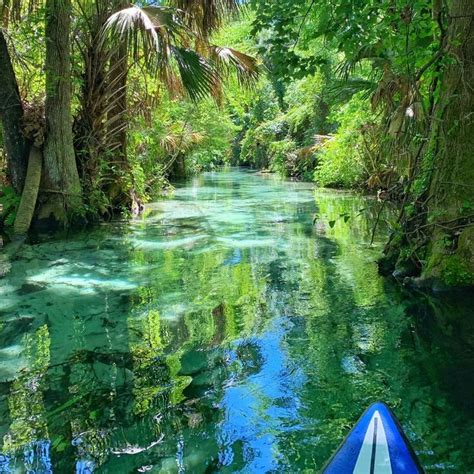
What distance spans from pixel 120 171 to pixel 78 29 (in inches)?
122

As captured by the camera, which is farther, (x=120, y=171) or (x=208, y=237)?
(x=120, y=171)

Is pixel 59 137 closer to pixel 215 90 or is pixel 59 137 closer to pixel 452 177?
pixel 215 90

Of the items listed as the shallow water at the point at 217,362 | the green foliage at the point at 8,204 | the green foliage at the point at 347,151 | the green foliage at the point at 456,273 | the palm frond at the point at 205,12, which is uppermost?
A: the palm frond at the point at 205,12

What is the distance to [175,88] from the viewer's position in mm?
10508

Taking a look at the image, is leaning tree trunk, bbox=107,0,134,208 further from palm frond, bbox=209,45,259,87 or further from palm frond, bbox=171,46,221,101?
palm frond, bbox=171,46,221,101

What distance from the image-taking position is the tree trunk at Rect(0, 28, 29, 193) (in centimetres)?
945

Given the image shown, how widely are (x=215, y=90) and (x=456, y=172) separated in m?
5.90

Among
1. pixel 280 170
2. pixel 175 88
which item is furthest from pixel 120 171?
pixel 280 170

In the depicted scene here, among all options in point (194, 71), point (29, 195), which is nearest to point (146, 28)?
point (194, 71)

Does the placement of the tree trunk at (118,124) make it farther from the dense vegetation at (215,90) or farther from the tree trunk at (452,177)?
the tree trunk at (452,177)

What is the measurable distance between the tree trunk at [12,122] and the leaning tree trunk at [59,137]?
46 cm

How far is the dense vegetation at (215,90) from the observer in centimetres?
576

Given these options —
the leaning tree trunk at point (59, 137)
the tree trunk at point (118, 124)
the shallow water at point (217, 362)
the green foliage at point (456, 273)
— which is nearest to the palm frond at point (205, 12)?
the tree trunk at point (118, 124)

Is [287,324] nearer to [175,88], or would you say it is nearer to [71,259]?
[71,259]
